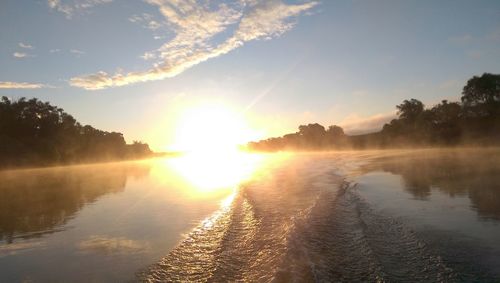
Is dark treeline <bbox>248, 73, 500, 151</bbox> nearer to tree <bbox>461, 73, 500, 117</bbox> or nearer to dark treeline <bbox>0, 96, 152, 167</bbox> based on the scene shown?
tree <bbox>461, 73, 500, 117</bbox>

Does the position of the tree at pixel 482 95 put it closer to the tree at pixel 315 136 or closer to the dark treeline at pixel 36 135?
the tree at pixel 315 136

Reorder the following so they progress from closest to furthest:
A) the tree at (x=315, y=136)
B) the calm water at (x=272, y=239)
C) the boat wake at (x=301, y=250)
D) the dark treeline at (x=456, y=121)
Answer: the boat wake at (x=301, y=250) → the calm water at (x=272, y=239) → the dark treeline at (x=456, y=121) → the tree at (x=315, y=136)

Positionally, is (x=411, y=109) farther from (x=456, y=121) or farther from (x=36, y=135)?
(x=36, y=135)

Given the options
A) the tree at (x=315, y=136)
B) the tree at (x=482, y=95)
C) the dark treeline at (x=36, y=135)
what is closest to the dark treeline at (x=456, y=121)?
the tree at (x=482, y=95)

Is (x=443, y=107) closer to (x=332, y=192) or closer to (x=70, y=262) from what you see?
(x=332, y=192)

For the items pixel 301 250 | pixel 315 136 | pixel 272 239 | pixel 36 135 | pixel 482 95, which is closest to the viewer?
pixel 301 250

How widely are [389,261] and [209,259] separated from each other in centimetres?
468

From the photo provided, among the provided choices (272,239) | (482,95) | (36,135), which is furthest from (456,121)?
(36,135)

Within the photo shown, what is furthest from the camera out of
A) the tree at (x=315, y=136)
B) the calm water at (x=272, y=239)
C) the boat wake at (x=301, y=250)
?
the tree at (x=315, y=136)

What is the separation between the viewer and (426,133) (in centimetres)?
9531

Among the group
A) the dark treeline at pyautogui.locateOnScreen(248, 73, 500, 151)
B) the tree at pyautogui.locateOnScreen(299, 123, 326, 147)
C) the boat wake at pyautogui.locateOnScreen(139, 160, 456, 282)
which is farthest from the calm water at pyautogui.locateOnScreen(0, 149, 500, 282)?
the tree at pyautogui.locateOnScreen(299, 123, 326, 147)

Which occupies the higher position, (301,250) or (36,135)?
(36,135)

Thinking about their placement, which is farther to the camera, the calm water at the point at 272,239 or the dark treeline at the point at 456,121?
the dark treeline at the point at 456,121

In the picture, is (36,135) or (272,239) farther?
(36,135)
